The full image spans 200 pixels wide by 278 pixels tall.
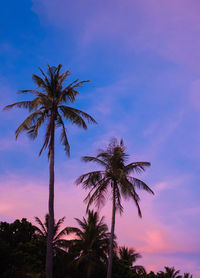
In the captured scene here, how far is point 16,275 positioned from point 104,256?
13.6 meters

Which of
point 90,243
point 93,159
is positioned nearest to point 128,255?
point 90,243

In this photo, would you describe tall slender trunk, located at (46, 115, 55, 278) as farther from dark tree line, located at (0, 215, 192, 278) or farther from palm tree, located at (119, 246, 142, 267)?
palm tree, located at (119, 246, 142, 267)

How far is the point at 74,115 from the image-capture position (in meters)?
23.8

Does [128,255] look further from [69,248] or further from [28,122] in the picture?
[28,122]

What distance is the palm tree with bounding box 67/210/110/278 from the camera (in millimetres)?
37216

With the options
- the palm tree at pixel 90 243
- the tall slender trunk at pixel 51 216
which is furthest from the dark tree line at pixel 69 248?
the tall slender trunk at pixel 51 216

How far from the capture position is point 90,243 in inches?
1497

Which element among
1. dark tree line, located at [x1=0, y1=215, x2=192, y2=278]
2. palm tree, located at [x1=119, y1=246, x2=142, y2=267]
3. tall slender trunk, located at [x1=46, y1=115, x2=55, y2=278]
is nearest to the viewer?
tall slender trunk, located at [x1=46, y1=115, x2=55, y2=278]

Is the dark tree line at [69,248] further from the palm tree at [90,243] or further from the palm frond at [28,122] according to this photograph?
the palm frond at [28,122]

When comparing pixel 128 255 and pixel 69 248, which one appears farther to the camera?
pixel 128 255

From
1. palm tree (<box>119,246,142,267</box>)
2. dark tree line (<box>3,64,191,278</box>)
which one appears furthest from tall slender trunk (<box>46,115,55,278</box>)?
palm tree (<box>119,246,142,267</box>)

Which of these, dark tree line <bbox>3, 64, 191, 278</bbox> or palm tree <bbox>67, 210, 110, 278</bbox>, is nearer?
dark tree line <bbox>3, 64, 191, 278</bbox>

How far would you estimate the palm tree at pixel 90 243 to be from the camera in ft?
122

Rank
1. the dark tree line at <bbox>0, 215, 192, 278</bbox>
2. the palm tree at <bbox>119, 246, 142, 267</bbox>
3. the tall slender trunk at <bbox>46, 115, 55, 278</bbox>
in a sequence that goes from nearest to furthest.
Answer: the tall slender trunk at <bbox>46, 115, 55, 278</bbox> → the dark tree line at <bbox>0, 215, 192, 278</bbox> → the palm tree at <bbox>119, 246, 142, 267</bbox>
